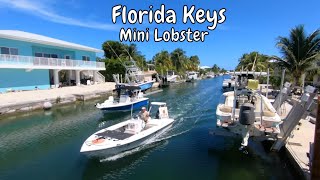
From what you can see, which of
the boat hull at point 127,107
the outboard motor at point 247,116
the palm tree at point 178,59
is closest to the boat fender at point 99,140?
the outboard motor at point 247,116

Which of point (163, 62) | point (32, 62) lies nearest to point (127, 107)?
point (32, 62)

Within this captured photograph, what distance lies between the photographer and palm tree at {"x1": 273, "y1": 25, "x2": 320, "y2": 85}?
2427cm

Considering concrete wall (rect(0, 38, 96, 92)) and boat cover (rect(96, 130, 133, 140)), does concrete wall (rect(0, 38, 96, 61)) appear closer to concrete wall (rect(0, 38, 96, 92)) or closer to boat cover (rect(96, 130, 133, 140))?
concrete wall (rect(0, 38, 96, 92))

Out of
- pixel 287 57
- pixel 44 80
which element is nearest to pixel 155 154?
pixel 287 57

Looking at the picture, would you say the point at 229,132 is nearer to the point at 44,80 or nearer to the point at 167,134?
the point at 167,134

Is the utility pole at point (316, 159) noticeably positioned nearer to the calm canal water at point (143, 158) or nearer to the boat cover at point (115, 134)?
the calm canal water at point (143, 158)

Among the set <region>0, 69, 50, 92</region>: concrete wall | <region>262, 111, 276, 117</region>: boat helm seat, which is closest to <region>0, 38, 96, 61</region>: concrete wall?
<region>0, 69, 50, 92</region>: concrete wall

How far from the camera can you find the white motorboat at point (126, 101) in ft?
74.5

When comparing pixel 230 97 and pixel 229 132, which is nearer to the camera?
pixel 229 132

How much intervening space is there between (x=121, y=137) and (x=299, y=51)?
20.7m

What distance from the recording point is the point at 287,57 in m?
25.2

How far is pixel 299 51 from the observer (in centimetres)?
2466

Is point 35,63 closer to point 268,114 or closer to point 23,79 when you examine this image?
point 23,79

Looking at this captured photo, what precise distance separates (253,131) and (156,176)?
15.3ft
